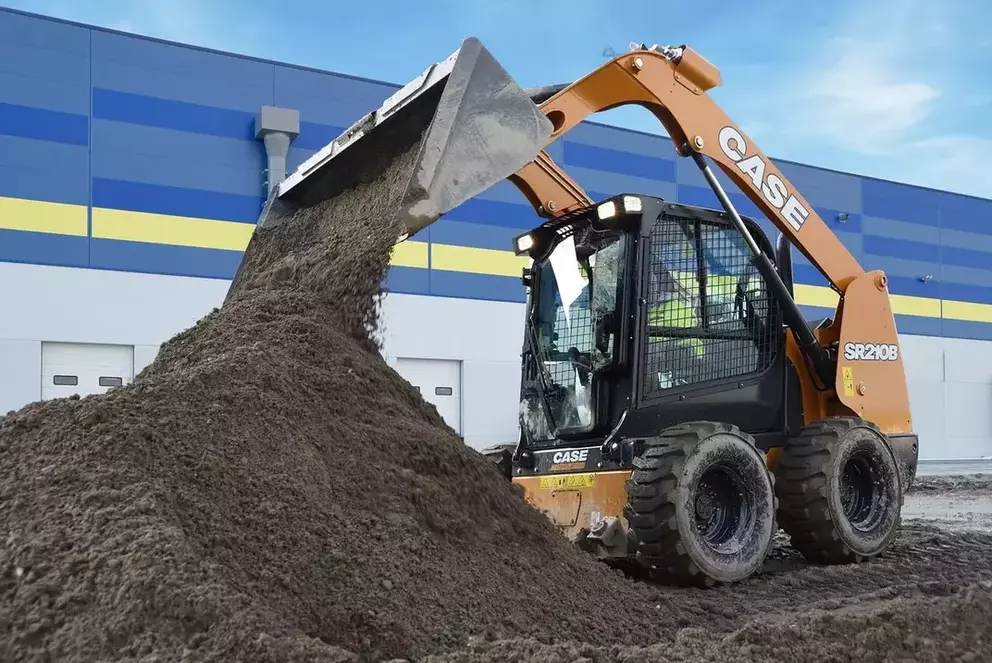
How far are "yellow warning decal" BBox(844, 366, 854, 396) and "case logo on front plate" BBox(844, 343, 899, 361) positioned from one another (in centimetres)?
8

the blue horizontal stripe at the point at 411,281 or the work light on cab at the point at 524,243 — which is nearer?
the work light on cab at the point at 524,243

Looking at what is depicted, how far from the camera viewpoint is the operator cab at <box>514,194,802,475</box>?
201 inches

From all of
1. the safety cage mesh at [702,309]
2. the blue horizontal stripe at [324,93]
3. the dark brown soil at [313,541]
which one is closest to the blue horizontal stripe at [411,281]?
the blue horizontal stripe at [324,93]

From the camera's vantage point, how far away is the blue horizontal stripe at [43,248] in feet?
45.2

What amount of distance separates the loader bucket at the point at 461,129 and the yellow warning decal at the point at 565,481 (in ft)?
5.49

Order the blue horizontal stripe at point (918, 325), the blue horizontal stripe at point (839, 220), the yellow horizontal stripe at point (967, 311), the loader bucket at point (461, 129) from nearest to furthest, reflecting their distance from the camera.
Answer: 1. the loader bucket at point (461, 129)
2. the blue horizontal stripe at point (839, 220)
3. the blue horizontal stripe at point (918, 325)
4. the yellow horizontal stripe at point (967, 311)

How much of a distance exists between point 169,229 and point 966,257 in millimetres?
21165

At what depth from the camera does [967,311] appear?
2538 centimetres

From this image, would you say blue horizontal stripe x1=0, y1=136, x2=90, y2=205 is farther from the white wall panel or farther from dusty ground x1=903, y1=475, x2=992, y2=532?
dusty ground x1=903, y1=475, x2=992, y2=532

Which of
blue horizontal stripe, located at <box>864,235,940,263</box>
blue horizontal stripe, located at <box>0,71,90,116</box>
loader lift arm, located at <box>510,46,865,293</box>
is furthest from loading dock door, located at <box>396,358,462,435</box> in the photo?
blue horizontal stripe, located at <box>864,235,940,263</box>

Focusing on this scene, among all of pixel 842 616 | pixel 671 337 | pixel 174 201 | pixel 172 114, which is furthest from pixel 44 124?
pixel 842 616

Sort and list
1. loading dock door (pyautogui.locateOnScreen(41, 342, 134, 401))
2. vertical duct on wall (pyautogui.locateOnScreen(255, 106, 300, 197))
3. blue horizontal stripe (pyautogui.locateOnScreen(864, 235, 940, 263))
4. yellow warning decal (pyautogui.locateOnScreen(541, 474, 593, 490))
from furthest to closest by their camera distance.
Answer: blue horizontal stripe (pyautogui.locateOnScreen(864, 235, 940, 263)) → vertical duct on wall (pyautogui.locateOnScreen(255, 106, 300, 197)) → loading dock door (pyautogui.locateOnScreen(41, 342, 134, 401)) → yellow warning decal (pyautogui.locateOnScreen(541, 474, 593, 490))

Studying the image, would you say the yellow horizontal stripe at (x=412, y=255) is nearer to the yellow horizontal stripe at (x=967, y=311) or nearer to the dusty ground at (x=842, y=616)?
the dusty ground at (x=842, y=616)

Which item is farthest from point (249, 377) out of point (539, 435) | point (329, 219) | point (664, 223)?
point (664, 223)
